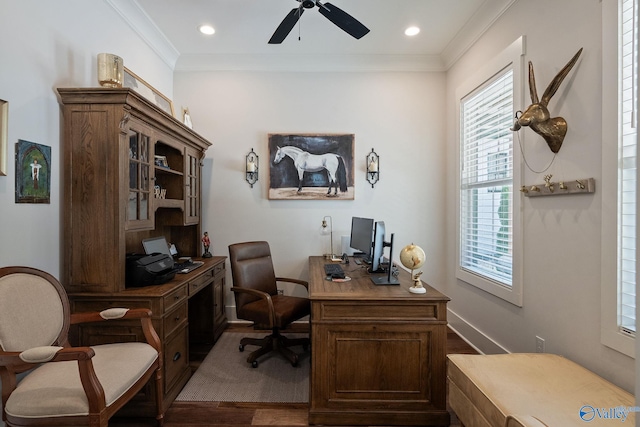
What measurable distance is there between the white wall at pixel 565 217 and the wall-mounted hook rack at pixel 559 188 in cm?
4

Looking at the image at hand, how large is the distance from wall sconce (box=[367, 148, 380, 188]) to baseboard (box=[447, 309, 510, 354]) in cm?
177

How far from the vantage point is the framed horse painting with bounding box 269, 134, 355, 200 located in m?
3.44

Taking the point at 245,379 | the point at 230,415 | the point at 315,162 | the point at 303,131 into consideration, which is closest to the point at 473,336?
the point at 245,379

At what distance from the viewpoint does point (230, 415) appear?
1985mm

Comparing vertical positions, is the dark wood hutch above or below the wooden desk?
above

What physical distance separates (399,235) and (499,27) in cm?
223

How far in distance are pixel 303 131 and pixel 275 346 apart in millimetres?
2372

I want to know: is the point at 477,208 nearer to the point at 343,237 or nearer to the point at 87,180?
the point at 343,237

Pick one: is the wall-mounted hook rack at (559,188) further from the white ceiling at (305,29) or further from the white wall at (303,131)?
the white ceiling at (305,29)

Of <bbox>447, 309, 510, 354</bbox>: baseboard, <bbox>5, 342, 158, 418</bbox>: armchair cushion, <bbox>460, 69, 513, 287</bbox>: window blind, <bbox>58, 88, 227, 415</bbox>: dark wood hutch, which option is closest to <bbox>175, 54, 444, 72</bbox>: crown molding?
<bbox>460, 69, 513, 287</bbox>: window blind

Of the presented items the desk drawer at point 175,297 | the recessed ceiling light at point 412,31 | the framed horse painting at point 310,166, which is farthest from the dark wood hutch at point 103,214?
the recessed ceiling light at point 412,31

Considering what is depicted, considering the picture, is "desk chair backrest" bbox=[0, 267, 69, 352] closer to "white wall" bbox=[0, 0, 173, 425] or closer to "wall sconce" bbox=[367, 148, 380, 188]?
"white wall" bbox=[0, 0, 173, 425]

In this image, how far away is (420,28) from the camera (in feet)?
9.59

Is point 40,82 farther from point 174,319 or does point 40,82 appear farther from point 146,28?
point 174,319
